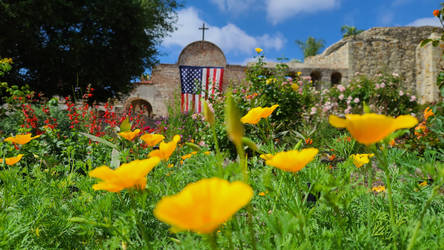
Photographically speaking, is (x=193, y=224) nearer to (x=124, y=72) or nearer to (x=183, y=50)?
(x=124, y=72)

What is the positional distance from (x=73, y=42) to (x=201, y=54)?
6.47 meters

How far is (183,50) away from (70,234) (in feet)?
43.3

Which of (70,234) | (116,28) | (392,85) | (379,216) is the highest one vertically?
(116,28)

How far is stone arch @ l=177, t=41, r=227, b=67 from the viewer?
13.3 metres

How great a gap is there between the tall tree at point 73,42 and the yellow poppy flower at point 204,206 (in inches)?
339

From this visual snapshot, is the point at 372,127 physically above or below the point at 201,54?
below

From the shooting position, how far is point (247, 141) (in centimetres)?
54

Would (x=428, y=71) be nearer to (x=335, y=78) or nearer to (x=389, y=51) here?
(x=389, y=51)

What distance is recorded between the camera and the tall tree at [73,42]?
7.41 m

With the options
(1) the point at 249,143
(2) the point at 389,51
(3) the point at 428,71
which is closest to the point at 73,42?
(1) the point at 249,143

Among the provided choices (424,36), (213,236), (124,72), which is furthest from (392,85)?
(213,236)

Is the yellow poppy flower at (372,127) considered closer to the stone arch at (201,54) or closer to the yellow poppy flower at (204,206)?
the yellow poppy flower at (204,206)

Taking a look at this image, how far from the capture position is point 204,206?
0.32m

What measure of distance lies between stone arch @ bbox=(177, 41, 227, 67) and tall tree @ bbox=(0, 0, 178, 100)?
404 cm
